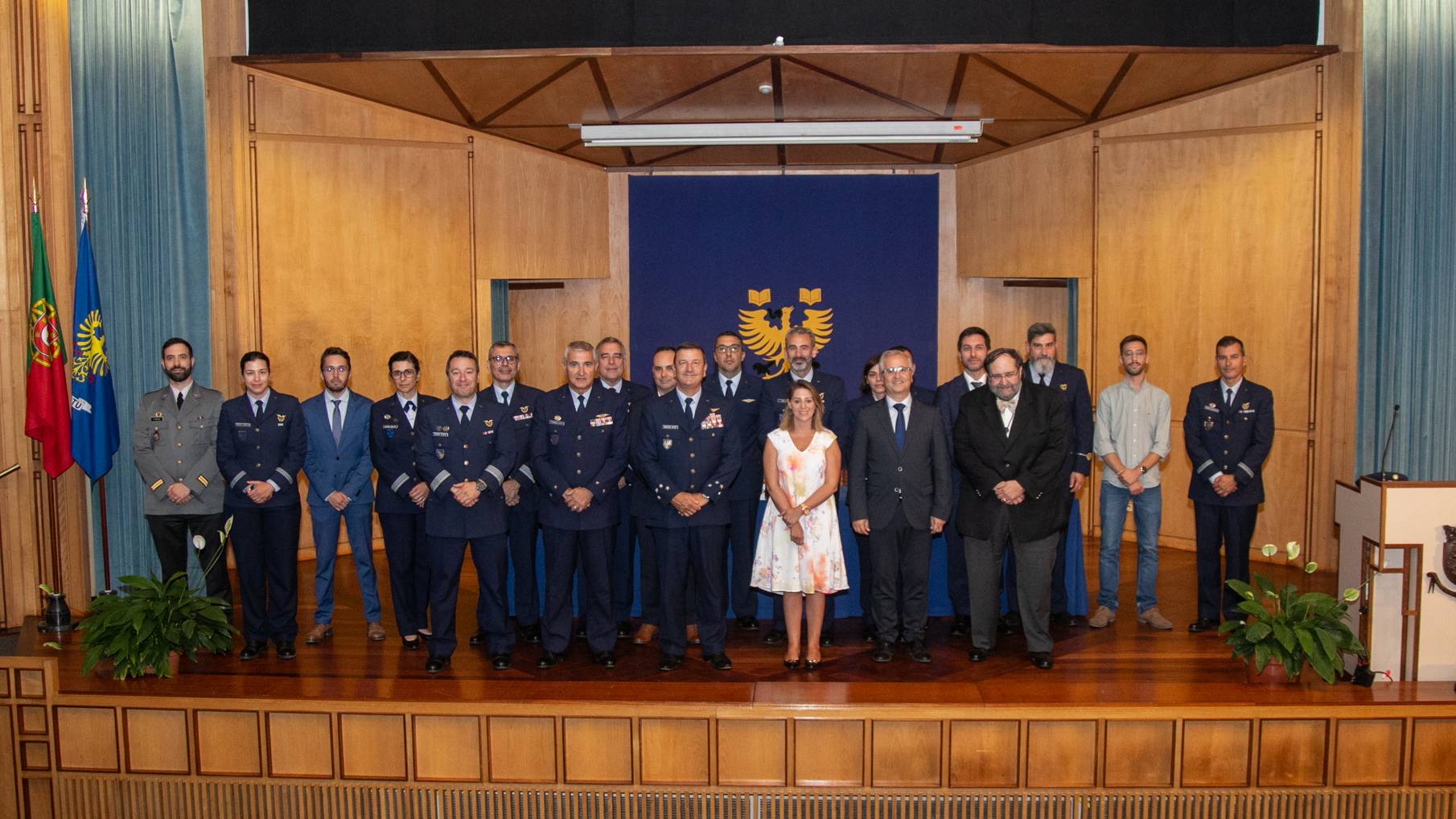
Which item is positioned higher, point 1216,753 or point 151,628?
point 151,628

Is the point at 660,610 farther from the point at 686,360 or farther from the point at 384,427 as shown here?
the point at 384,427

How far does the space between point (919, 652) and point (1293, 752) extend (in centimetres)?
159

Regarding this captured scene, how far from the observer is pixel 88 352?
5.64 metres

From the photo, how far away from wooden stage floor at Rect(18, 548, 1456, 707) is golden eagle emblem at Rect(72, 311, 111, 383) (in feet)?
4.51

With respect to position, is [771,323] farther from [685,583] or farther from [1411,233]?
[1411,233]

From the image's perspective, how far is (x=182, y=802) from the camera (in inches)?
176

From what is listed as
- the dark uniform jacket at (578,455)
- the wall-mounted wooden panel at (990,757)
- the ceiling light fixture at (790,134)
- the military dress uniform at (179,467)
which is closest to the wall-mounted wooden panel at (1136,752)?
the wall-mounted wooden panel at (990,757)

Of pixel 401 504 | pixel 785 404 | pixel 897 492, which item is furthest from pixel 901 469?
pixel 401 504

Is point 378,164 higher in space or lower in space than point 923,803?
higher

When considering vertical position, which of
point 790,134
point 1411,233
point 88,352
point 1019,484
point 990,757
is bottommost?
point 990,757

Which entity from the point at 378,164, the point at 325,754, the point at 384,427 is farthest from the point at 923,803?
the point at 378,164

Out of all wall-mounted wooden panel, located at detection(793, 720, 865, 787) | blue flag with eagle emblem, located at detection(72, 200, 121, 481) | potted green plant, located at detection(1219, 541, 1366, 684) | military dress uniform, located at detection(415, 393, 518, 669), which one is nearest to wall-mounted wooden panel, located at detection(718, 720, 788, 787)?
wall-mounted wooden panel, located at detection(793, 720, 865, 787)

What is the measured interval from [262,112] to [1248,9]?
20.3ft

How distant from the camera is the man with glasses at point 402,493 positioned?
521 centimetres
